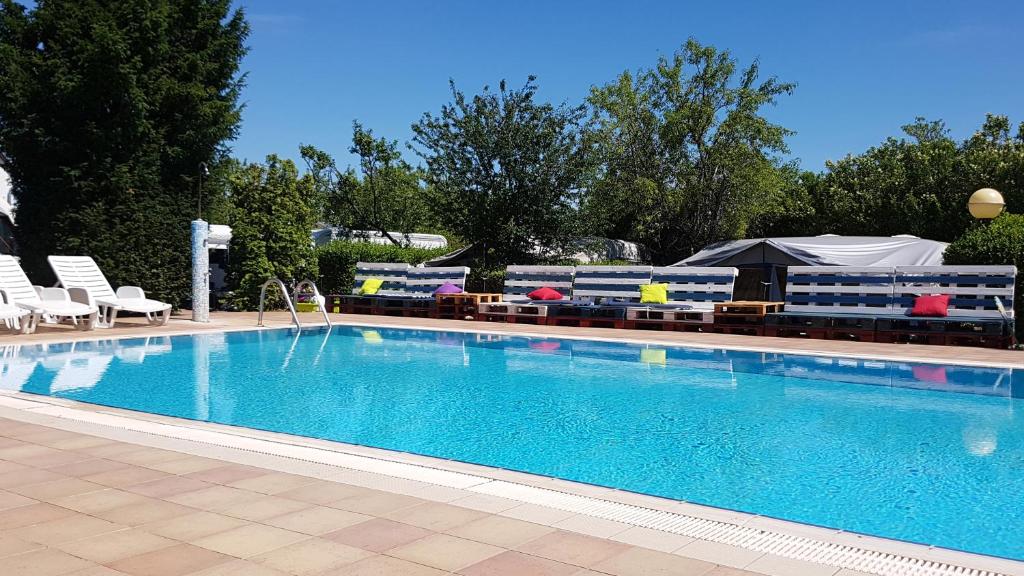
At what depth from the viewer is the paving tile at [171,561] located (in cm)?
320

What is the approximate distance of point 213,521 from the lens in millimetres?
3834

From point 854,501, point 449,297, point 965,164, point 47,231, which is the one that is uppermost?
point 965,164

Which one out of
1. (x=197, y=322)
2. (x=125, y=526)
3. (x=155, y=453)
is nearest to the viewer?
(x=125, y=526)

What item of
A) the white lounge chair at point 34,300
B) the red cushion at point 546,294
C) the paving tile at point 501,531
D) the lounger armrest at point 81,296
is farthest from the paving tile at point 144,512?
the red cushion at point 546,294

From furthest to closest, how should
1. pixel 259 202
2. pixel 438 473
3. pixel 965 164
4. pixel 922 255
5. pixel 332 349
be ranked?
pixel 965 164 → pixel 259 202 → pixel 922 255 → pixel 332 349 → pixel 438 473

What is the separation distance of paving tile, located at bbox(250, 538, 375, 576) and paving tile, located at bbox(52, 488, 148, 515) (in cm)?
118

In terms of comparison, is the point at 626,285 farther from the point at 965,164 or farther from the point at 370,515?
the point at 965,164

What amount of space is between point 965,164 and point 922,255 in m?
12.2

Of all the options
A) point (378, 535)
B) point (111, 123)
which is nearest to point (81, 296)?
point (111, 123)

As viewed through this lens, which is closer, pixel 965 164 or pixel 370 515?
pixel 370 515

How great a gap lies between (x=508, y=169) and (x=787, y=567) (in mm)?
18226

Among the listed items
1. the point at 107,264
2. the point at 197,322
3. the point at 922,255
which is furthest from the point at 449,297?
the point at 922,255

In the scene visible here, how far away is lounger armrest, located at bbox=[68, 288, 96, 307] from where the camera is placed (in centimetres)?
1385

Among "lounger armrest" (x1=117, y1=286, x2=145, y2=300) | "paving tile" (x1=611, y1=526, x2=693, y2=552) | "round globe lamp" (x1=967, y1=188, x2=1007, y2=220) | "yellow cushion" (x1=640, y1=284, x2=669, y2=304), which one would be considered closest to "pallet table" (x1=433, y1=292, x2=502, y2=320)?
"yellow cushion" (x1=640, y1=284, x2=669, y2=304)
